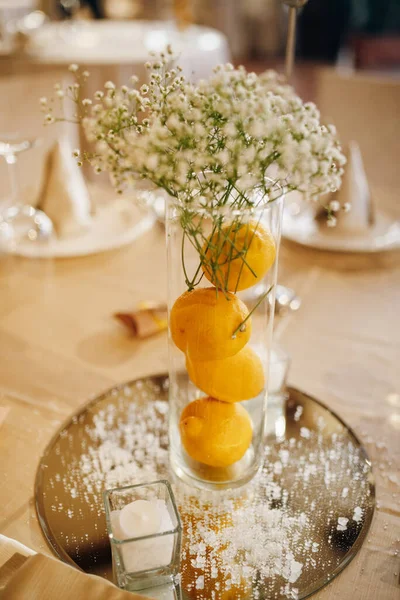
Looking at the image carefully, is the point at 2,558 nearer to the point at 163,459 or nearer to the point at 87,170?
the point at 163,459

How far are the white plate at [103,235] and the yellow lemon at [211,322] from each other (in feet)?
2.41

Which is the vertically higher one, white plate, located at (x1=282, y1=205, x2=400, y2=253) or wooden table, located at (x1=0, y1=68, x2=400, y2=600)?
white plate, located at (x1=282, y1=205, x2=400, y2=253)

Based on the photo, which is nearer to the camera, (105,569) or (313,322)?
(105,569)

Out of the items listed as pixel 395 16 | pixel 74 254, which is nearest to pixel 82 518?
pixel 74 254

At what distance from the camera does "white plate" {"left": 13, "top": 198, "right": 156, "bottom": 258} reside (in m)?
1.37

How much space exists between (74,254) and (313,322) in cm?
60

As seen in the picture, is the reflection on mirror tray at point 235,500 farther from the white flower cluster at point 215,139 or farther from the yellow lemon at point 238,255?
the white flower cluster at point 215,139

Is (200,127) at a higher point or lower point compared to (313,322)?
higher

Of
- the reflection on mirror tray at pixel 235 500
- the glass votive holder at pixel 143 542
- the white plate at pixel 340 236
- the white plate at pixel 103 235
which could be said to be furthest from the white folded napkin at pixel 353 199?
the glass votive holder at pixel 143 542

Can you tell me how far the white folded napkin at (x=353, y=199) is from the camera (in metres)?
1.41

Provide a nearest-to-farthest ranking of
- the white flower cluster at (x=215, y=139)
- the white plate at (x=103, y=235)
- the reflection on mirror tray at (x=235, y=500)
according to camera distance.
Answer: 1. the white flower cluster at (x=215, y=139)
2. the reflection on mirror tray at (x=235, y=500)
3. the white plate at (x=103, y=235)

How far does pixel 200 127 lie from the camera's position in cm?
55

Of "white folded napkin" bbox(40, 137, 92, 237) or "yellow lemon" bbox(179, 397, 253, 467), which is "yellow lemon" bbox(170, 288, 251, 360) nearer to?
"yellow lemon" bbox(179, 397, 253, 467)

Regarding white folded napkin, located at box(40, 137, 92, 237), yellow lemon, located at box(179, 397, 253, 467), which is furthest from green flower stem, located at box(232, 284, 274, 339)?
white folded napkin, located at box(40, 137, 92, 237)
